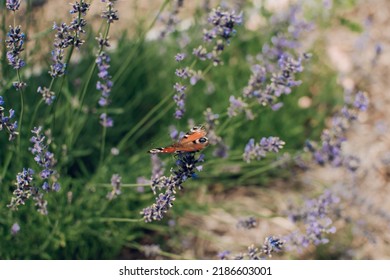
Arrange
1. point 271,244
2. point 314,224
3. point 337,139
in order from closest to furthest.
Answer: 1. point 271,244
2. point 314,224
3. point 337,139

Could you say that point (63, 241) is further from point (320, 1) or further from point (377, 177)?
point (320, 1)

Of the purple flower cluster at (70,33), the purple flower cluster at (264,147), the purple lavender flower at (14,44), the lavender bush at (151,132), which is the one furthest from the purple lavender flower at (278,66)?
the purple lavender flower at (14,44)

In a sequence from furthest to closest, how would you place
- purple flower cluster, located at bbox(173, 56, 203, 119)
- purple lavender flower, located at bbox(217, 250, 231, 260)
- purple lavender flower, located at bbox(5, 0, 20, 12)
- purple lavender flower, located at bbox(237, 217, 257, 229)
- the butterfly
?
purple lavender flower, located at bbox(237, 217, 257, 229) → purple lavender flower, located at bbox(217, 250, 231, 260) → purple flower cluster, located at bbox(173, 56, 203, 119) → purple lavender flower, located at bbox(5, 0, 20, 12) → the butterfly

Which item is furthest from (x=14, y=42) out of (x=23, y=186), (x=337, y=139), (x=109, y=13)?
(x=337, y=139)

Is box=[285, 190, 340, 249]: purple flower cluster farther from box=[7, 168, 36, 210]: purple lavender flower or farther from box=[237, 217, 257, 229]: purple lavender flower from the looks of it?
box=[7, 168, 36, 210]: purple lavender flower

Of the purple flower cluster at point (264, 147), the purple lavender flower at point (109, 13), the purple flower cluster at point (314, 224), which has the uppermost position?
the purple lavender flower at point (109, 13)

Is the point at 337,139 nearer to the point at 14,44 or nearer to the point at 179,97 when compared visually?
the point at 179,97

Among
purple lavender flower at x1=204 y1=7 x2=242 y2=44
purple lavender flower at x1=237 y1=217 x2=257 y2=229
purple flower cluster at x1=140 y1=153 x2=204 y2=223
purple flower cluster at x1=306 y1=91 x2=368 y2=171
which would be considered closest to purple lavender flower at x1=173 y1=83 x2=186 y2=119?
purple lavender flower at x1=204 y1=7 x2=242 y2=44

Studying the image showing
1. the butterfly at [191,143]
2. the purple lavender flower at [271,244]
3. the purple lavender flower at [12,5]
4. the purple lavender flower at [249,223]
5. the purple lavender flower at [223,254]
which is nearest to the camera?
the butterfly at [191,143]

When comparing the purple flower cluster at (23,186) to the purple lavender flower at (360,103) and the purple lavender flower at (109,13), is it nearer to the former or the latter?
the purple lavender flower at (109,13)
